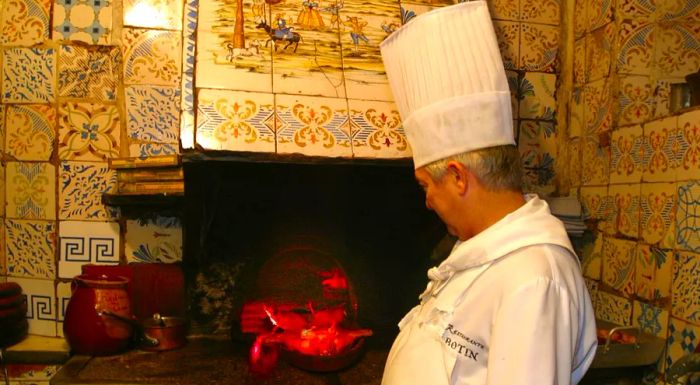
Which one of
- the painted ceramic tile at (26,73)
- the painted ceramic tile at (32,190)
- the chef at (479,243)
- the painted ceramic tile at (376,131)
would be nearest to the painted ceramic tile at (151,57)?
the painted ceramic tile at (26,73)

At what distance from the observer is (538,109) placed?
220 centimetres

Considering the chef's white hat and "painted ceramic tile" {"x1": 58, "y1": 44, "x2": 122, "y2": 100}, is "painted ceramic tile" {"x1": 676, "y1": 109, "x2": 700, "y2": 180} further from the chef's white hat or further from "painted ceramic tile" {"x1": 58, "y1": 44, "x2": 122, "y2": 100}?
"painted ceramic tile" {"x1": 58, "y1": 44, "x2": 122, "y2": 100}

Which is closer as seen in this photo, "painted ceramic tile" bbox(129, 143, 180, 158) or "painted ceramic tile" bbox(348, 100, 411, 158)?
"painted ceramic tile" bbox(348, 100, 411, 158)

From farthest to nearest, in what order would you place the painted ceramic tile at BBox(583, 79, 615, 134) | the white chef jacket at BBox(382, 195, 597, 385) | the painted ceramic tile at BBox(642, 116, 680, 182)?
the painted ceramic tile at BBox(583, 79, 615, 134) < the painted ceramic tile at BBox(642, 116, 680, 182) < the white chef jacket at BBox(382, 195, 597, 385)

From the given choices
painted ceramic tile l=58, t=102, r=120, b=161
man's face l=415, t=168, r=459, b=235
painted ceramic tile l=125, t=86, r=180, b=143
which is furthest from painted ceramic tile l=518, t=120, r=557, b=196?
painted ceramic tile l=58, t=102, r=120, b=161

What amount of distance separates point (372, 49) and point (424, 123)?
788 millimetres

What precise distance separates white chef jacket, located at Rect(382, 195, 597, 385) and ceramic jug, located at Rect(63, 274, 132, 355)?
105 centimetres

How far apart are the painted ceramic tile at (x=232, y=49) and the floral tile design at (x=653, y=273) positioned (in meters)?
1.32

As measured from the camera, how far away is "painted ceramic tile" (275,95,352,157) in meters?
1.48

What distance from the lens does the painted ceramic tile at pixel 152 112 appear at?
1.93 metres

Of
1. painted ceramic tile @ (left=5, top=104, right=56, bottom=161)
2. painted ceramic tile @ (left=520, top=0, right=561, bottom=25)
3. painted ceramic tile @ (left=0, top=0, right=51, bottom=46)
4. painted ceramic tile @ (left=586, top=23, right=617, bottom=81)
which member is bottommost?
painted ceramic tile @ (left=5, top=104, right=56, bottom=161)

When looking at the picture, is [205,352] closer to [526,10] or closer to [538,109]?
[538,109]

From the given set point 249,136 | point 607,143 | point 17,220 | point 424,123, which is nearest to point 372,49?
point 249,136

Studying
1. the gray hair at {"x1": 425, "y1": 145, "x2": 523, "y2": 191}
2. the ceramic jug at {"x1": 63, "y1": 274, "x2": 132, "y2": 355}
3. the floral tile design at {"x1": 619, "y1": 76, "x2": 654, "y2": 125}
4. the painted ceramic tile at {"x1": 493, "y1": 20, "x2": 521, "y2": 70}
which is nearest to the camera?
the gray hair at {"x1": 425, "y1": 145, "x2": 523, "y2": 191}
